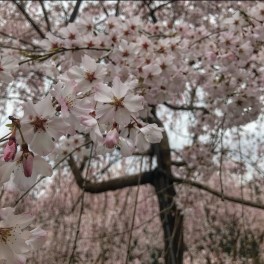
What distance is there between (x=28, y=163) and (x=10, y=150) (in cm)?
8

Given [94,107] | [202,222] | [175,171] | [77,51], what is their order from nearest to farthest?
[94,107] < [77,51] < [175,171] < [202,222]

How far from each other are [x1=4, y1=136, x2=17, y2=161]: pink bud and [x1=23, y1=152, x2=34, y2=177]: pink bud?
0.20ft

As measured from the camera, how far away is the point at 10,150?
1.13 metres

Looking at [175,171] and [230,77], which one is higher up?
[175,171]

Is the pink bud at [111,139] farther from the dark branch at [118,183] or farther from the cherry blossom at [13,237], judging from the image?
the dark branch at [118,183]

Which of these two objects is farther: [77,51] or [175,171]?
[175,171]

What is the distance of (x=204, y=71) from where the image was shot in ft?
12.6

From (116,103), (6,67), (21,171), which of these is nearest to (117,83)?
(116,103)

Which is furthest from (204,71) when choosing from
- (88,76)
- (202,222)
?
(202,222)

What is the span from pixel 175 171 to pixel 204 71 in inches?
124

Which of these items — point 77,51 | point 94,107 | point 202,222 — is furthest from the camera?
point 202,222

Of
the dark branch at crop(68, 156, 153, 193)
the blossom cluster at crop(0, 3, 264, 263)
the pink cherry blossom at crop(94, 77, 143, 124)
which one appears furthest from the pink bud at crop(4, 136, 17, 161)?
the dark branch at crop(68, 156, 153, 193)

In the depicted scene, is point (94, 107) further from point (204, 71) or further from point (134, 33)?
point (204, 71)

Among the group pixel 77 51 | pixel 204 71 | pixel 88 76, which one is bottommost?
pixel 88 76
